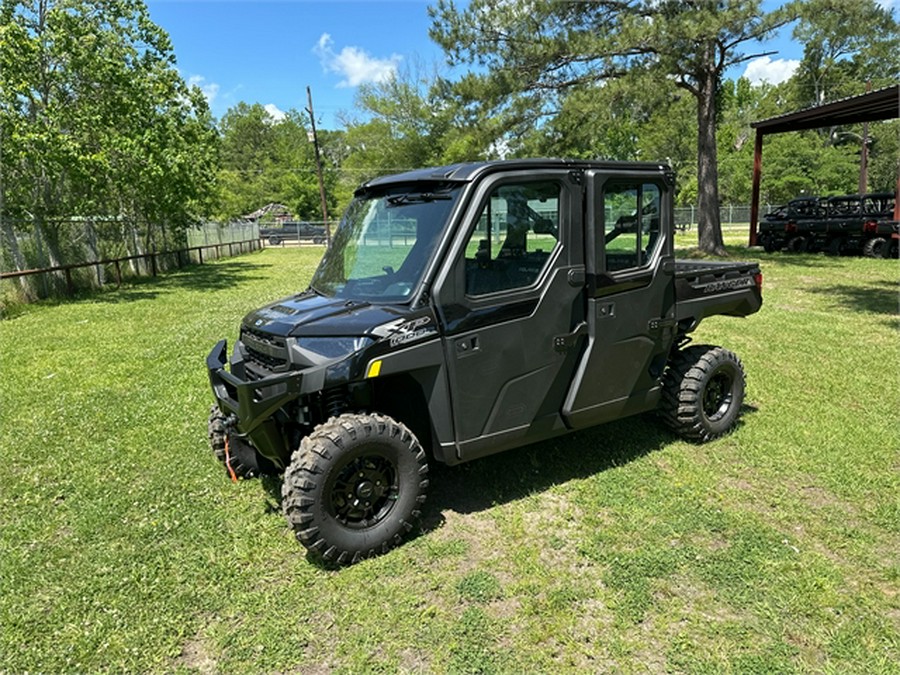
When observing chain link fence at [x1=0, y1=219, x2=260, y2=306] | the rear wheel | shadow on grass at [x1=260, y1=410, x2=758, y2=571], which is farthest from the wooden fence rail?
the rear wheel

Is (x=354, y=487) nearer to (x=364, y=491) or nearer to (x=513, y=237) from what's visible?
(x=364, y=491)

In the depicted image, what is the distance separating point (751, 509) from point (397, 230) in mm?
2831

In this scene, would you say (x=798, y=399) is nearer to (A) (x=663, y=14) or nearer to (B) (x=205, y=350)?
(B) (x=205, y=350)

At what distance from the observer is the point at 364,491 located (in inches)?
130

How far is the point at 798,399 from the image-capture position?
569 cm

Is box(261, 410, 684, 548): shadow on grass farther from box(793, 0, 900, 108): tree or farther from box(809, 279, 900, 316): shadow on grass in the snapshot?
box(793, 0, 900, 108): tree

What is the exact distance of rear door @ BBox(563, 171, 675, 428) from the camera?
12.4 feet

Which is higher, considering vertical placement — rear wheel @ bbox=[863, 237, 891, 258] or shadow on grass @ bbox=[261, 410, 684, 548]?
shadow on grass @ bbox=[261, 410, 684, 548]

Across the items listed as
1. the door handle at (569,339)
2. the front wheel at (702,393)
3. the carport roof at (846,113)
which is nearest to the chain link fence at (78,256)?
the door handle at (569,339)

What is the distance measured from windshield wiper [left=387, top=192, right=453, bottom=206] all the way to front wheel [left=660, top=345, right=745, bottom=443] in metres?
2.40

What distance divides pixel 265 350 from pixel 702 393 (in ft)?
10.6

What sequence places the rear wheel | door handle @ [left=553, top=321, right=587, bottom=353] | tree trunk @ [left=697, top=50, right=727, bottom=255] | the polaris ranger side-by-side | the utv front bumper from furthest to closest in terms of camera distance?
tree trunk @ [left=697, top=50, right=727, bottom=255] → the rear wheel → door handle @ [left=553, top=321, right=587, bottom=353] → the polaris ranger side-by-side → the utv front bumper

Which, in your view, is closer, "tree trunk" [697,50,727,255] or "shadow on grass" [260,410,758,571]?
"shadow on grass" [260,410,758,571]

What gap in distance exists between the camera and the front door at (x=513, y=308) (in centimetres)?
337
